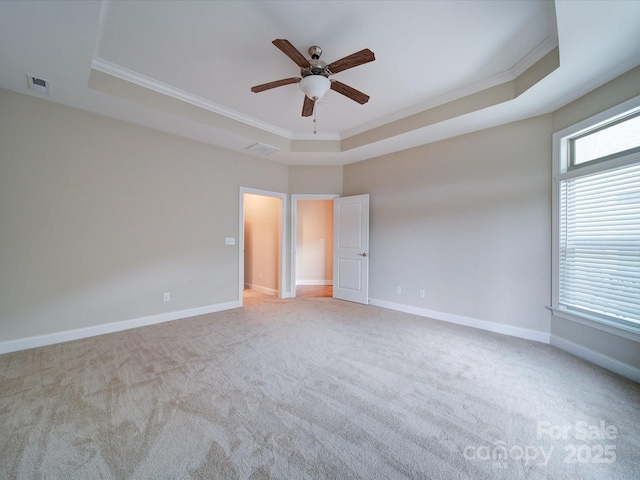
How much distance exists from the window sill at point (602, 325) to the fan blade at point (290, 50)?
3.69m

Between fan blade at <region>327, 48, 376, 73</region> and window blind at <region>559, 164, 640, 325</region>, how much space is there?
100 inches

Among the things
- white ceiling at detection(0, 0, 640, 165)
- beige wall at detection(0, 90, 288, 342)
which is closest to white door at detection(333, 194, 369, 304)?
white ceiling at detection(0, 0, 640, 165)

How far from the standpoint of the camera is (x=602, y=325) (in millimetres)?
2504

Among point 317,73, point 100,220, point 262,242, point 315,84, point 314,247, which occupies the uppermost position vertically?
point 317,73

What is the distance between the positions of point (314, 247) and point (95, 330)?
5.01 metres

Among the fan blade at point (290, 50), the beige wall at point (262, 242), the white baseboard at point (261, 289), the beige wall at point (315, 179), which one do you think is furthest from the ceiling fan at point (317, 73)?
the white baseboard at point (261, 289)

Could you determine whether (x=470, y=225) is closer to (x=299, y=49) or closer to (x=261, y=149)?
(x=299, y=49)

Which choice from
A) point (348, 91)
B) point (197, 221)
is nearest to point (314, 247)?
point (197, 221)

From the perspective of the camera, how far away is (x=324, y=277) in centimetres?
737

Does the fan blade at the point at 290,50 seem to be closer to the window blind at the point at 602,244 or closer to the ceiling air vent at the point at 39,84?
the ceiling air vent at the point at 39,84

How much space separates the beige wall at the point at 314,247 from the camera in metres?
7.27

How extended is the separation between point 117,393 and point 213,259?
247cm

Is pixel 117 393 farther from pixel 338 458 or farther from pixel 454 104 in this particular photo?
pixel 454 104

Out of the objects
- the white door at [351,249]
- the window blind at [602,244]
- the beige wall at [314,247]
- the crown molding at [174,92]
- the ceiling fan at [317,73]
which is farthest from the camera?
the beige wall at [314,247]
